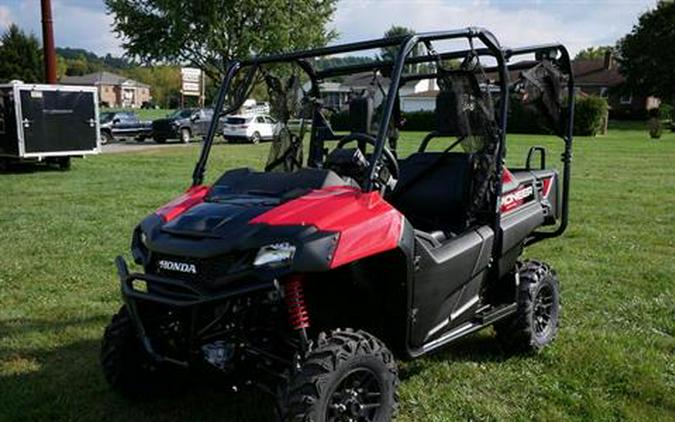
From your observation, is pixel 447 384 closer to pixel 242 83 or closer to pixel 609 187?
pixel 242 83

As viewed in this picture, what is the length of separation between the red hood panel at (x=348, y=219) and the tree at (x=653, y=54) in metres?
59.4

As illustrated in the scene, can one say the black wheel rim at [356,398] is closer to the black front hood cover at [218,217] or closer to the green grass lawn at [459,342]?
the green grass lawn at [459,342]

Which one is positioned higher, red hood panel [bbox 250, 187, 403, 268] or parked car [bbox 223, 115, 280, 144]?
red hood panel [bbox 250, 187, 403, 268]

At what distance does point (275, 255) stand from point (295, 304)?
0.80ft

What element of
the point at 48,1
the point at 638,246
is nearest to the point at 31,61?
the point at 48,1

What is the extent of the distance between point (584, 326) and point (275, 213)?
3195 mm

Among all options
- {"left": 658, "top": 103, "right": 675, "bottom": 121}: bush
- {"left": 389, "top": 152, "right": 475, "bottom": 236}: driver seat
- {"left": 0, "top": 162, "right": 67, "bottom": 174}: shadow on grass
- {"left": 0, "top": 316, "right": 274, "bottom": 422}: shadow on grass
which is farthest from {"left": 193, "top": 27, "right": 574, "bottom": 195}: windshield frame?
{"left": 658, "top": 103, "right": 675, "bottom": 121}: bush

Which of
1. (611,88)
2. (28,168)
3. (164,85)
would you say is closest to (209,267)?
(28,168)

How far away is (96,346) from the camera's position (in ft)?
16.4

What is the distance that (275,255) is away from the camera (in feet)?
10.2

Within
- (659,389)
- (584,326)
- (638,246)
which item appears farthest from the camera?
(638,246)

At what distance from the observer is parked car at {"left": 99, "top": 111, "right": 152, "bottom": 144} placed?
3141cm

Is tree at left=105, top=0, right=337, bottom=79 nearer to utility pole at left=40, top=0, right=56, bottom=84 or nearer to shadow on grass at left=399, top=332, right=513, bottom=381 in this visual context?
utility pole at left=40, top=0, right=56, bottom=84

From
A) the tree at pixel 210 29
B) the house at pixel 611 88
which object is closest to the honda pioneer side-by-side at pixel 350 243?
the tree at pixel 210 29
